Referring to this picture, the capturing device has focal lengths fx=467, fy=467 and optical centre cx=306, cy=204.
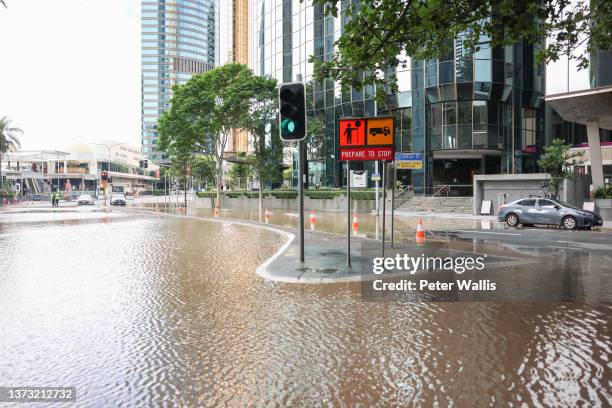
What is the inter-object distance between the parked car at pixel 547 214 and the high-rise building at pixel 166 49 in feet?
591

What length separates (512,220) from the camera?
21922 mm

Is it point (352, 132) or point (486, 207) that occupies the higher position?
point (352, 132)

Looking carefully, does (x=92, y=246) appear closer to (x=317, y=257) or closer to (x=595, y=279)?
(x=317, y=257)

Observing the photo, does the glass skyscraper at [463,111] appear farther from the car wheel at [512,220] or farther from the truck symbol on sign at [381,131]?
the truck symbol on sign at [381,131]

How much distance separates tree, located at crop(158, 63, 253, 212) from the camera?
3416cm

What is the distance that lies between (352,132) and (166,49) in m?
201

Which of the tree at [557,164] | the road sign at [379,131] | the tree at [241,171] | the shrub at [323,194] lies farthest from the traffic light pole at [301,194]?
the tree at [241,171]

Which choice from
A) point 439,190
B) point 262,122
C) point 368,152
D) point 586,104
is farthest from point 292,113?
point 439,190

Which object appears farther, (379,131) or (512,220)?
(512,220)

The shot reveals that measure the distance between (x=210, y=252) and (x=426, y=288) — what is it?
6824 millimetres

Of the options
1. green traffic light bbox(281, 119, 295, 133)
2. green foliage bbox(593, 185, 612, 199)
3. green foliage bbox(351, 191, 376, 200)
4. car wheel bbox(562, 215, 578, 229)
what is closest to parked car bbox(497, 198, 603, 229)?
car wheel bbox(562, 215, 578, 229)

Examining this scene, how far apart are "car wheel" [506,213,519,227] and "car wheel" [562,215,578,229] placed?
6.75 ft

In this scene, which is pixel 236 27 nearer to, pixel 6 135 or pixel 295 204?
pixel 6 135

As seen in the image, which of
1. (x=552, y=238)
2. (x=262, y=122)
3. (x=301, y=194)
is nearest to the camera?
(x=301, y=194)
